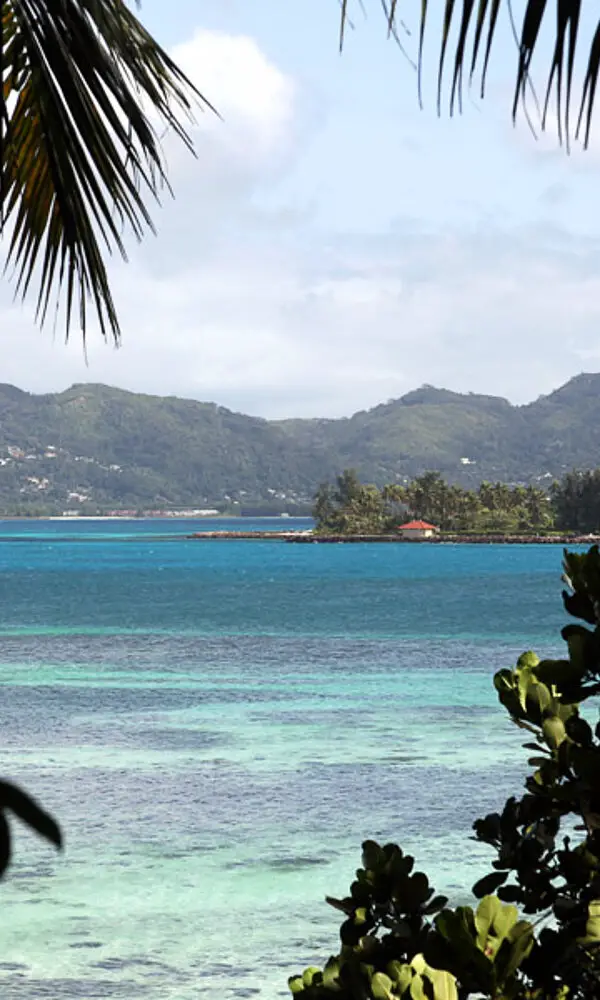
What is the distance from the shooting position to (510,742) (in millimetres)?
21516

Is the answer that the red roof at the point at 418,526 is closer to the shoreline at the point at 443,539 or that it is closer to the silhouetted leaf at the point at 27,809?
the shoreline at the point at 443,539

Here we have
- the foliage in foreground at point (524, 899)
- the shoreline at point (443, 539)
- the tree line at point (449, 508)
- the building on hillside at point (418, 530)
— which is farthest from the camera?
the building on hillside at point (418, 530)

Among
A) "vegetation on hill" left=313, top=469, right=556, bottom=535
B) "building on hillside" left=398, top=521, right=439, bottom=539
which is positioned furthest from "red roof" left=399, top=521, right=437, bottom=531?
"vegetation on hill" left=313, top=469, right=556, bottom=535

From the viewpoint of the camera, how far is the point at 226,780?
18.3 m

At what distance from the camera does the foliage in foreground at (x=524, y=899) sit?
2.75 m

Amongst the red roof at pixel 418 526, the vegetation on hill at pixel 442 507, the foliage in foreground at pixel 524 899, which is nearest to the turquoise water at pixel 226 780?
the foliage in foreground at pixel 524 899

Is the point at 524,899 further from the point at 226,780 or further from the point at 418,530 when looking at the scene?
the point at 418,530

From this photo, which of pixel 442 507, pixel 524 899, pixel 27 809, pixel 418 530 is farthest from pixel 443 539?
pixel 27 809

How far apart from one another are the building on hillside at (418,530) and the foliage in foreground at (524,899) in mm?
150424

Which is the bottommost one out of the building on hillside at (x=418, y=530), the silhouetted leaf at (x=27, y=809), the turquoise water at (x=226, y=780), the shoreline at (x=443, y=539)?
the turquoise water at (x=226, y=780)

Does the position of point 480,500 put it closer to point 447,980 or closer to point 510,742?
point 510,742

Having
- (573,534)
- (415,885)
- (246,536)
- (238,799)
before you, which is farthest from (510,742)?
(246,536)

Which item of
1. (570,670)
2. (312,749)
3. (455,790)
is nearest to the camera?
(570,670)

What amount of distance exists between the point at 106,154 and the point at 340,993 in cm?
175
